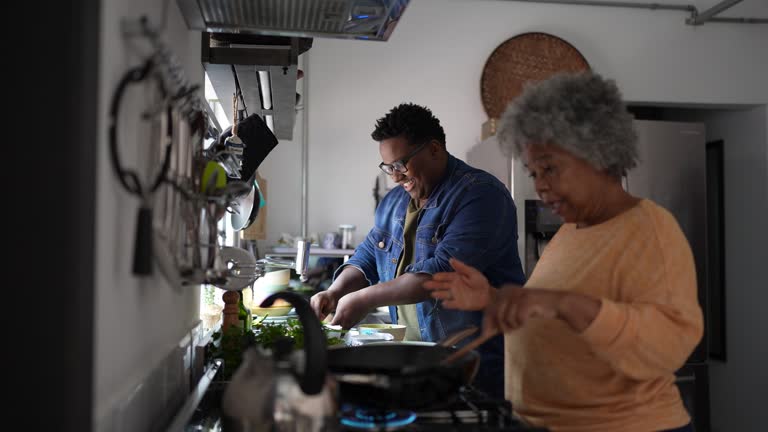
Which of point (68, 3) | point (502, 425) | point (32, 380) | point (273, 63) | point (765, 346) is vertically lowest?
point (765, 346)

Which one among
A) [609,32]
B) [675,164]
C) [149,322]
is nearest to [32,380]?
[149,322]

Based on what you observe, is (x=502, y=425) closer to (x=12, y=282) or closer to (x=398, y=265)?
(x=12, y=282)

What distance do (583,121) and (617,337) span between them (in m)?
0.41

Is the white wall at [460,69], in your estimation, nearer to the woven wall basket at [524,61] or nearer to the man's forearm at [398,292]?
the woven wall basket at [524,61]

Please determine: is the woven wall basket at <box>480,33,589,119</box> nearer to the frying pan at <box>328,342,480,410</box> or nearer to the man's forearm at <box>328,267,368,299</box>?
the man's forearm at <box>328,267,368,299</box>

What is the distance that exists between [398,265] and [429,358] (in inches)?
38.8

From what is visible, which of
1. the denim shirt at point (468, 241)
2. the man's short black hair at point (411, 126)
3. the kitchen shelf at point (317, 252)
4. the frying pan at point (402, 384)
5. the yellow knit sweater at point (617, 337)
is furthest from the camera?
the kitchen shelf at point (317, 252)

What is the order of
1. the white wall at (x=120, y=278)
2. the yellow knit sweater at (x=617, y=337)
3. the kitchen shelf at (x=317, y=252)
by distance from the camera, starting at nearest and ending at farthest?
the white wall at (x=120, y=278)
the yellow knit sweater at (x=617, y=337)
the kitchen shelf at (x=317, y=252)

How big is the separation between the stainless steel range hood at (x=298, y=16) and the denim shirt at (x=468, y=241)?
671 mm

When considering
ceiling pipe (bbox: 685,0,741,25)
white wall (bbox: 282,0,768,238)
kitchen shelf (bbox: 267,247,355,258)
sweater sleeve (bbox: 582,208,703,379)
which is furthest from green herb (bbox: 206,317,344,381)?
ceiling pipe (bbox: 685,0,741,25)

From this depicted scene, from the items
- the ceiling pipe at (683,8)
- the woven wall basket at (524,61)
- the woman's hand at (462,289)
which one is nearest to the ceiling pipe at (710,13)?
the ceiling pipe at (683,8)

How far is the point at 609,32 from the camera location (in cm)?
402

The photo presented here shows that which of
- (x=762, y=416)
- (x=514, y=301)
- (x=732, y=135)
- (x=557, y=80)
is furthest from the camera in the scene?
(x=732, y=135)

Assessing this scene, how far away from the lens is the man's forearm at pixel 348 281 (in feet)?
7.11
